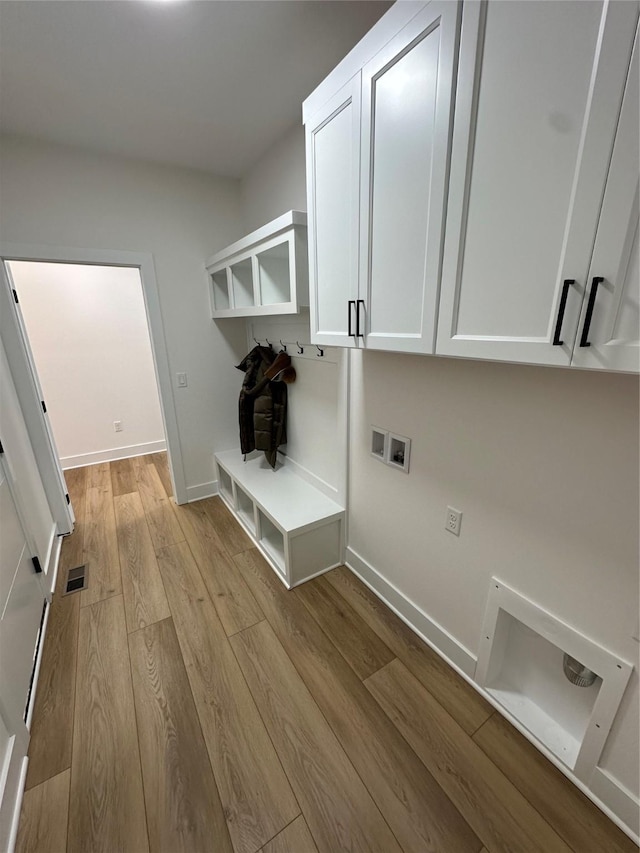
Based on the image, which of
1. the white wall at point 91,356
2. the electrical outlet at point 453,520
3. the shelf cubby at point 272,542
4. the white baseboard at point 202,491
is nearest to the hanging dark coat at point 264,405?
the shelf cubby at point 272,542

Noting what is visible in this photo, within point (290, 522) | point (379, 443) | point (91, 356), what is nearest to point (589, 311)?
point (379, 443)

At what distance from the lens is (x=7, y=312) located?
88.1 inches

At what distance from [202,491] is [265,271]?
2.05 metres

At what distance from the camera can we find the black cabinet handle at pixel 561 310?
744 millimetres

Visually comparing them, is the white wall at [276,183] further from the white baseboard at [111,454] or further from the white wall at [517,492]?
the white baseboard at [111,454]

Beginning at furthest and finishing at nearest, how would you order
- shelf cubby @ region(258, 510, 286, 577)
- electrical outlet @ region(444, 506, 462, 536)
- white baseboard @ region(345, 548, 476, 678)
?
1. shelf cubby @ region(258, 510, 286, 577)
2. white baseboard @ region(345, 548, 476, 678)
3. electrical outlet @ region(444, 506, 462, 536)

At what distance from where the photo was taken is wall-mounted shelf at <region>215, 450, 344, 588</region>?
2053mm

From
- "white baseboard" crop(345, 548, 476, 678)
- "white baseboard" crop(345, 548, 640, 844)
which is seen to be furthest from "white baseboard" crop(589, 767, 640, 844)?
"white baseboard" crop(345, 548, 476, 678)

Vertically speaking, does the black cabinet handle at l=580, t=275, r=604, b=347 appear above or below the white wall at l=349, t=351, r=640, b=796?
above

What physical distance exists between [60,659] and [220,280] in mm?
2658

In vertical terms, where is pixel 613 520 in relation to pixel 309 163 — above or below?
below

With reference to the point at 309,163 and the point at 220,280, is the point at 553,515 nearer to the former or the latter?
the point at 309,163

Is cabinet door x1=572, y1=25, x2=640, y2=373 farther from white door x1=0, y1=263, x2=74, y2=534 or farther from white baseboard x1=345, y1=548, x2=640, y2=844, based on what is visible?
white door x1=0, y1=263, x2=74, y2=534

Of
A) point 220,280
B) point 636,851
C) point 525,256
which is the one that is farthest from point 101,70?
point 636,851
